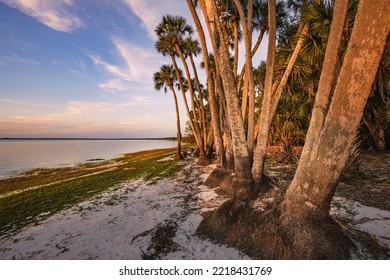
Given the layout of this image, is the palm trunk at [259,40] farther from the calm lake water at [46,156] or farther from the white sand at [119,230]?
the calm lake water at [46,156]

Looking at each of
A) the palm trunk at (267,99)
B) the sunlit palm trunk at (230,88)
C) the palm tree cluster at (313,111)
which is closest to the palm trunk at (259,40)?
the palm tree cluster at (313,111)

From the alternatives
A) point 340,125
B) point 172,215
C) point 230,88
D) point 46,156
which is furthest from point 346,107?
point 46,156

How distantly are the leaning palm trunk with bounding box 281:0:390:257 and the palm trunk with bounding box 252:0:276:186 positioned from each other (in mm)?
2135

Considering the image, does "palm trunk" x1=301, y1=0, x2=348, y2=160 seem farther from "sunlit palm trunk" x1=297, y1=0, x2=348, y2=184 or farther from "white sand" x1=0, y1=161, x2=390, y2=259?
"white sand" x1=0, y1=161, x2=390, y2=259

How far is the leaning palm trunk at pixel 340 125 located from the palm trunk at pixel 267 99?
214 cm

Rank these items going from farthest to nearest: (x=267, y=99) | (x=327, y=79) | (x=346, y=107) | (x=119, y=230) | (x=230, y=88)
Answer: (x=267, y=99) → (x=230, y=88) → (x=119, y=230) → (x=327, y=79) → (x=346, y=107)

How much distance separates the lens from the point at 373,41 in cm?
271

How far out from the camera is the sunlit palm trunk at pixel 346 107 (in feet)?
8.91

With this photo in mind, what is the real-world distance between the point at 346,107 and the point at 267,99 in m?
Result: 2.65

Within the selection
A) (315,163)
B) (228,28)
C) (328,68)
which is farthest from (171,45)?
(315,163)

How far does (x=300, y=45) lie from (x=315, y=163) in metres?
4.23

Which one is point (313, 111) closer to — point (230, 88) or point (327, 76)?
point (327, 76)

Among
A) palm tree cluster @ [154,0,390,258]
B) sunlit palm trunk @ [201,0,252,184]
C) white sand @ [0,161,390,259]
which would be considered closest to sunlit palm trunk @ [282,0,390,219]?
palm tree cluster @ [154,0,390,258]

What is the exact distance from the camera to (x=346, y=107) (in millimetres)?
2854
